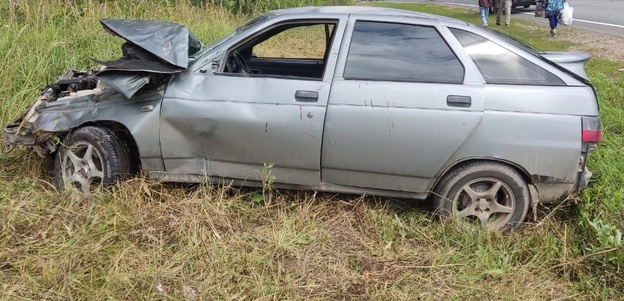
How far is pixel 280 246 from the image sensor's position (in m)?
3.34

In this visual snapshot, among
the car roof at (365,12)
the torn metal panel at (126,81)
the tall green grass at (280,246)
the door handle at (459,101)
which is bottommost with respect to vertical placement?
the tall green grass at (280,246)

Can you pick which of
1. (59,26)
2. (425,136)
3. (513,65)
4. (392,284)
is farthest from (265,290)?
(59,26)

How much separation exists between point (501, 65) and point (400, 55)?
2.27 ft

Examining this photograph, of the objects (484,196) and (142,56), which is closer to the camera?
(484,196)

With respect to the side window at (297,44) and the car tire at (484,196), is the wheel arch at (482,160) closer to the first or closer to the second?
the car tire at (484,196)

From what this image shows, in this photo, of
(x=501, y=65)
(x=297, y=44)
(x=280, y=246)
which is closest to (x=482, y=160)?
(x=501, y=65)

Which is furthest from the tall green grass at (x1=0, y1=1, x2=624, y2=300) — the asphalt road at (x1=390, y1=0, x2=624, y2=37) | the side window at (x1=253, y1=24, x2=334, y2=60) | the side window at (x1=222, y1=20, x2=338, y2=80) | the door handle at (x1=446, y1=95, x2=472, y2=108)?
the asphalt road at (x1=390, y1=0, x2=624, y2=37)

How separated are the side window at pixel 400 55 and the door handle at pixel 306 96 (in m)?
0.26

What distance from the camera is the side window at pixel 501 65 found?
11.2 feet

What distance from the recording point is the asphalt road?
1234 cm

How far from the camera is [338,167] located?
11.8 feet

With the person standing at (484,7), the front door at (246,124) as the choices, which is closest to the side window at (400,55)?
the front door at (246,124)

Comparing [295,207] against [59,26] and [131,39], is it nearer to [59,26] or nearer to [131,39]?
[131,39]

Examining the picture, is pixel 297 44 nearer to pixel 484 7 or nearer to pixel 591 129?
pixel 591 129
